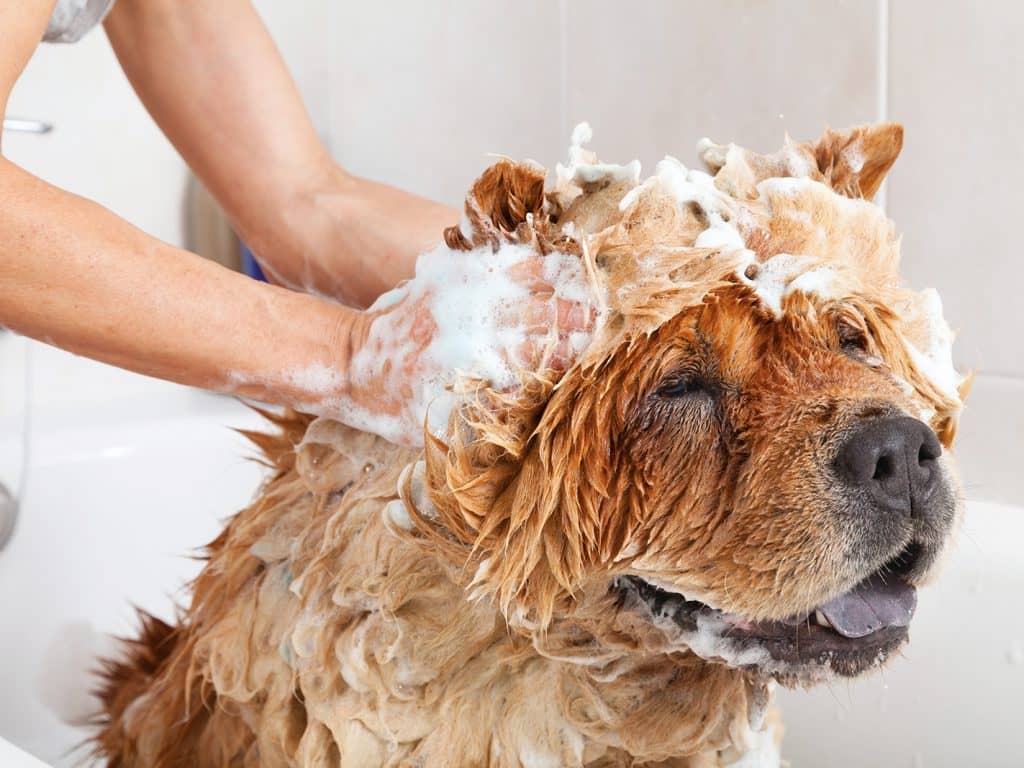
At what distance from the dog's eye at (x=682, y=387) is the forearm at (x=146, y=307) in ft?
0.90

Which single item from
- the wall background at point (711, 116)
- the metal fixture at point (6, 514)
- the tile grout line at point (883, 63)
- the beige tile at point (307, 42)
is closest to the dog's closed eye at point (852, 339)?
the wall background at point (711, 116)

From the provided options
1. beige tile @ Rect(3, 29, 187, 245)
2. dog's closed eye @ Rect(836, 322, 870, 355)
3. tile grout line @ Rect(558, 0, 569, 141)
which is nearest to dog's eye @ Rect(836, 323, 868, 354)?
dog's closed eye @ Rect(836, 322, 870, 355)

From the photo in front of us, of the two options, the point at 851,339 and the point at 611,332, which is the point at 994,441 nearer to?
the point at 851,339

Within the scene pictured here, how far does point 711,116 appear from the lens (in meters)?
1.68

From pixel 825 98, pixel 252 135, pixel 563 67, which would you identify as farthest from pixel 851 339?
pixel 563 67

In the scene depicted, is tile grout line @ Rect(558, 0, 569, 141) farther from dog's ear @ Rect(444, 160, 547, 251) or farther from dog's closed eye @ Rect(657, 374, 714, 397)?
dog's closed eye @ Rect(657, 374, 714, 397)

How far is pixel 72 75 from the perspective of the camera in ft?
7.18

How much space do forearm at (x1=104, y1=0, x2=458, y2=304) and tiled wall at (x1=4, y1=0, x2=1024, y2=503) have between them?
61 cm

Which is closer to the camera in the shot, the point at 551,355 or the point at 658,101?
the point at 551,355

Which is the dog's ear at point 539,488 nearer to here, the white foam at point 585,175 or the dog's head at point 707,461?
the dog's head at point 707,461

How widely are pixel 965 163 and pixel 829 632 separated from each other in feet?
2.86

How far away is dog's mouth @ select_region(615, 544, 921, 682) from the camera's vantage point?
0.76 metres

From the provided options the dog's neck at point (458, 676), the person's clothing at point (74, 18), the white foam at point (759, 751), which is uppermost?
the person's clothing at point (74, 18)

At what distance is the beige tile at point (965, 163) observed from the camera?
138 centimetres
